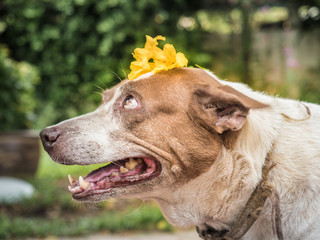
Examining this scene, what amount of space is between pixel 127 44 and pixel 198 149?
7.42 metres

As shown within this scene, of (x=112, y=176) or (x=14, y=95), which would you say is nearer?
(x=112, y=176)

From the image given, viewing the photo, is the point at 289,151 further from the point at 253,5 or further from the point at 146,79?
the point at 253,5

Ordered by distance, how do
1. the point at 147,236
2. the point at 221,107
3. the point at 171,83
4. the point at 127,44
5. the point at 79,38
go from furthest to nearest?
the point at 79,38, the point at 127,44, the point at 147,236, the point at 171,83, the point at 221,107

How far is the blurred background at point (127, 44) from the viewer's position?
28.7 ft

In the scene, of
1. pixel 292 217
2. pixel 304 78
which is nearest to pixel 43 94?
pixel 304 78

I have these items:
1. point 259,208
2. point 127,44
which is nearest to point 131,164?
point 259,208

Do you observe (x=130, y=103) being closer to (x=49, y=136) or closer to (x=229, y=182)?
(x=49, y=136)

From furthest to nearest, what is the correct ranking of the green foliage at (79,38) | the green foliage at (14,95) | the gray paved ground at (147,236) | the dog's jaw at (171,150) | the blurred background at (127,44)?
1. the green foliage at (79,38)
2. the blurred background at (127,44)
3. the green foliage at (14,95)
4. the gray paved ground at (147,236)
5. the dog's jaw at (171,150)

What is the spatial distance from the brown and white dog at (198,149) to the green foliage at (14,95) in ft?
16.1

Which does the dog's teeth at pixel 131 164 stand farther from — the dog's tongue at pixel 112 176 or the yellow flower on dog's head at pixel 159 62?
the yellow flower on dog's head at pixel 159 62

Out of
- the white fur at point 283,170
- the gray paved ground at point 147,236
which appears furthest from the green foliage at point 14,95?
the white fur at point 283,170

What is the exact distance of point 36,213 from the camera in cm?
568

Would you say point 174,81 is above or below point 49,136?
above

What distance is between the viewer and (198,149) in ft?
7.80
